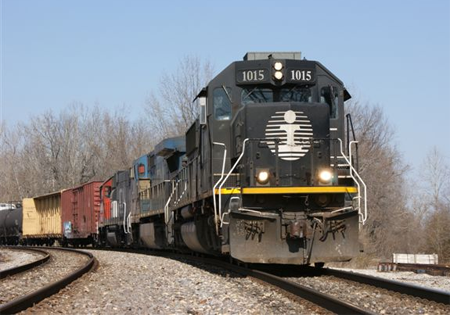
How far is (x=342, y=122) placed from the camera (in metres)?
10.7

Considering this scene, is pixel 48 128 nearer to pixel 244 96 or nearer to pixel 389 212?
pixel 389 212

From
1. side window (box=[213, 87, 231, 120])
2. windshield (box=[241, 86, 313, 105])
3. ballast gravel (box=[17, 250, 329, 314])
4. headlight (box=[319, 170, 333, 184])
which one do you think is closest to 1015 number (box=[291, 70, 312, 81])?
windshield (box=[241, 86, 313, 105])

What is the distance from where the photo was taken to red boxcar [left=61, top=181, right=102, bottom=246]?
27641 millimetres

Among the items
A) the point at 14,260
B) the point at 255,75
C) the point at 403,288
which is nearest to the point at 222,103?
the point at 255,75

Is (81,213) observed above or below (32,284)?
above

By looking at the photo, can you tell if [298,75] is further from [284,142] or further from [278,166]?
[278,166]

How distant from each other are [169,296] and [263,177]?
8.58ft

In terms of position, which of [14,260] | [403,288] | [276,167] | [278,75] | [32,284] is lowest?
[14,260]

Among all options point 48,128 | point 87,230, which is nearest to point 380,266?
point 87,230

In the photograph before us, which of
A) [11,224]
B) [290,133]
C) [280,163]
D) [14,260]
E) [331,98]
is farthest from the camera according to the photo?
[11,224]

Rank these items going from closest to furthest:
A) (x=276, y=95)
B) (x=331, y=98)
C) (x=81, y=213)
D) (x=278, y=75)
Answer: (x=278, y=75), (x=276, y=95), (x=331, y=98), (x=81, y=213)

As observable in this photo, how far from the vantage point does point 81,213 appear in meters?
29.2

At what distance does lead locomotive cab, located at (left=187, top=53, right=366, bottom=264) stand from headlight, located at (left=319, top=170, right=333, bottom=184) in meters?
0.02

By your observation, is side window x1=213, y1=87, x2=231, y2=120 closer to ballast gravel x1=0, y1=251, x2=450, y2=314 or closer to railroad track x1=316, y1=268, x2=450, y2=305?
ballast gravel x1=0, y1=251, x2=450, y2=314
